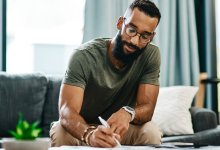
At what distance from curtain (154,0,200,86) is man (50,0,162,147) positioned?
1.47m

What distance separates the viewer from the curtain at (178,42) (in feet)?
12.1

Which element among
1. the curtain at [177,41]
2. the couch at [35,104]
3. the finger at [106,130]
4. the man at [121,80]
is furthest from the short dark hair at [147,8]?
the curtain at [177,41]

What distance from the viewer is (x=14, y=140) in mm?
1262

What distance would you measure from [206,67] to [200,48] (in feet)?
0.60

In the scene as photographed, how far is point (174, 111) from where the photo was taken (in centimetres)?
300

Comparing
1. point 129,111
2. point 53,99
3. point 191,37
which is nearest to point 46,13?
point 53,99

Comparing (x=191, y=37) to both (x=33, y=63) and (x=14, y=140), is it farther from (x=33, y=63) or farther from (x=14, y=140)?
(x=14, y=140)

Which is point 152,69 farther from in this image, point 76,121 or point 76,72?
point 76,121

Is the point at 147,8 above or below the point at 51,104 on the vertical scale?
above

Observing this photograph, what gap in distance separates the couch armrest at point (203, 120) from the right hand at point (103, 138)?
1.37 m

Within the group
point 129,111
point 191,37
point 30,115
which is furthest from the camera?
point 191,37

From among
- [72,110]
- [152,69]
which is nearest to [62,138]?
[72,110]

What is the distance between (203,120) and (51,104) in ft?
3.30

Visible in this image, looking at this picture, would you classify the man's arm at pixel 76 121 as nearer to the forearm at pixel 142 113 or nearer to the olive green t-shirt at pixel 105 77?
the olive green t-shirt at pixel 105 77
